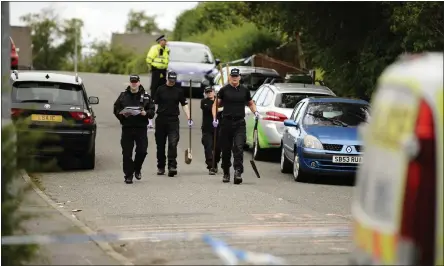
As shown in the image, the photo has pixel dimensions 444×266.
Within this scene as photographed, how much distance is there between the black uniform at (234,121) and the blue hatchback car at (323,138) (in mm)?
1279

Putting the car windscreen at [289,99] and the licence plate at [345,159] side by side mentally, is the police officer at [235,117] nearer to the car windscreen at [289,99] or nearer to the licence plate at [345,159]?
the licence plate at [345,159]

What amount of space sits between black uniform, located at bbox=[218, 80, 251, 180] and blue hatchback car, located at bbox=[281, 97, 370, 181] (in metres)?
1.28

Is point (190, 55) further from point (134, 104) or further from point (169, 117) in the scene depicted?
point (134, 104)

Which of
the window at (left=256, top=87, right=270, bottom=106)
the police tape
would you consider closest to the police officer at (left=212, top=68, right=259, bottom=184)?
the window at (left=256, top=87, right=270, bottom=106)

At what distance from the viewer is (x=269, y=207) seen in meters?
14.3

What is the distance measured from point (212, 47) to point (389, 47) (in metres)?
28.3

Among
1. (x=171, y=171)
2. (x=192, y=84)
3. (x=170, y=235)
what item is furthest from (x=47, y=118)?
(x=192, y=84)

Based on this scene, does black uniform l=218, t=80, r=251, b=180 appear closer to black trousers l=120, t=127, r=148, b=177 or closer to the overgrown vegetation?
black trousers l=120, t=127, r=148, b=177

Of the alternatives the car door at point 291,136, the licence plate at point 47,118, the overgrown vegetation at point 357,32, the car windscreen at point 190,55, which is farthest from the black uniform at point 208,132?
the car windscreen at point 190,55

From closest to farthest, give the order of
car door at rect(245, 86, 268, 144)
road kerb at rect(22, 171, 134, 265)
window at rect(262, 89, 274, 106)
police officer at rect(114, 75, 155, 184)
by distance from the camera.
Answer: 1. road kerb at rect(22, 171, 134, 265)
2. police officer at rect(114, 75, 155, 184)
3. window at rect(262, 89, 274, 106)
4. car door at rect(245, 86, 268, 144)

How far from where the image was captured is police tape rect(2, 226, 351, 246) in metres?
9.22

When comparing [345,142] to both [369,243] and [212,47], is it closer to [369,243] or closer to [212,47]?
[369,243]

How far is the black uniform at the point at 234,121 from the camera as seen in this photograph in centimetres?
1755

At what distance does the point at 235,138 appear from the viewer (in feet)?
58.0
